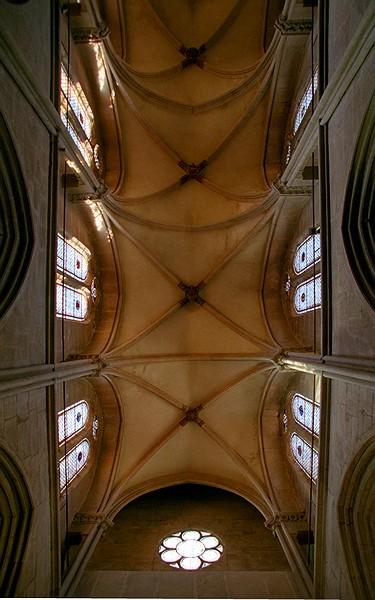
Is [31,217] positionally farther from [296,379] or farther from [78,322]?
[296,379]

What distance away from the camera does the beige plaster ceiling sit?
12250 millimetres

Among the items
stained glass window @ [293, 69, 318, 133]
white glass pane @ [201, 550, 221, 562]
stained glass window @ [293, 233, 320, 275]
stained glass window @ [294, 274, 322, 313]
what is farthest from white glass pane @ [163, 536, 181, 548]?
stained glass window @ [293, 69, 318, 133]

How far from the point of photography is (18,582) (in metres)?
6.85

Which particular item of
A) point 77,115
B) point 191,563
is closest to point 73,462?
point 191,563

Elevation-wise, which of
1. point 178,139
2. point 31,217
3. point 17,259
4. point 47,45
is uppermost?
point 178,139

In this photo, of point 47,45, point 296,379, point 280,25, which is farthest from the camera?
point 296,379

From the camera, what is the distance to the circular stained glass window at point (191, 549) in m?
11.1

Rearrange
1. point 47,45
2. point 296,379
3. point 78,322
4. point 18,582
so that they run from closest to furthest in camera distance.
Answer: point 18,582 < point 47,45 < point 78,322 < point 296,379

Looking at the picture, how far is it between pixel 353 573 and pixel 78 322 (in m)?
9.03

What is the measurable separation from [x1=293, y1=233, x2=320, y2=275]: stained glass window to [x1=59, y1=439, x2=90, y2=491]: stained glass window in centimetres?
830

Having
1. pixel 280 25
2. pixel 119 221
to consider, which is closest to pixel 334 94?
pixel 280 25

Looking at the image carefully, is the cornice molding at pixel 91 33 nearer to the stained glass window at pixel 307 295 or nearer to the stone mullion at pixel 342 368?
the stained glass window at pixel 307 295

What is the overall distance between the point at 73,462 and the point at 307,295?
8217 millimetres

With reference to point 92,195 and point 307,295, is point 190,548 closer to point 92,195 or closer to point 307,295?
point 307,295
